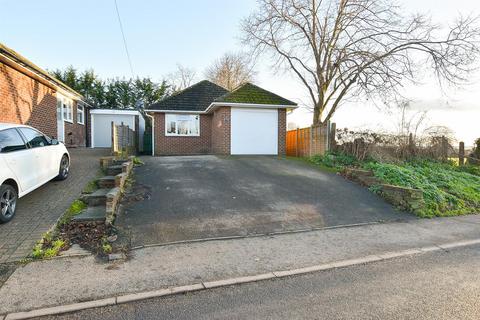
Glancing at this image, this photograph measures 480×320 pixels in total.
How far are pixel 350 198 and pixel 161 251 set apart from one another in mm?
5565

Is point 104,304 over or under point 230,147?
under

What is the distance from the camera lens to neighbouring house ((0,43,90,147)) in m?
11.1

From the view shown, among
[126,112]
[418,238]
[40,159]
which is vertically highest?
[126,112]

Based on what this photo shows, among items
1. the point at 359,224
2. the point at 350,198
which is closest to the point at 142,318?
the point at 359,224

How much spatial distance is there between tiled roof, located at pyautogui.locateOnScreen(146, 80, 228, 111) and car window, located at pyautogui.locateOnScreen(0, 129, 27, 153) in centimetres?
1331

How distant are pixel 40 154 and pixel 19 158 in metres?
0.92

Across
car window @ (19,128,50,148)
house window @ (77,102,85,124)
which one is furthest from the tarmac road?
house window @ (77,102,85,124)

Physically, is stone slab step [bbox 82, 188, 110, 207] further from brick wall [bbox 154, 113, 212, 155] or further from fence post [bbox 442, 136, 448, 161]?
fence post [bbox 442, 136, 448, 161]

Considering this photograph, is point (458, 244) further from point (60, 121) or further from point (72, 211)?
point (60, 121)

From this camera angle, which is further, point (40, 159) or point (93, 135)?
point (93, 135)

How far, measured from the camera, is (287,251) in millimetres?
5266

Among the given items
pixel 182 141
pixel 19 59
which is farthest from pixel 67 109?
pixel 19 59

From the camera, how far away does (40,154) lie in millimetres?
6992

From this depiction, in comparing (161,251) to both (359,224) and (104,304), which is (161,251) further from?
(359,224)
